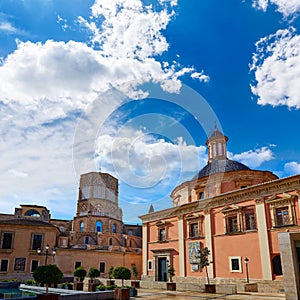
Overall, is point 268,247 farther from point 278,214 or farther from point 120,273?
point 120,273

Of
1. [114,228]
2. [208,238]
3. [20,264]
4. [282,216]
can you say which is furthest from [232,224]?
[114,228]

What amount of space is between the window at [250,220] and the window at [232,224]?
1044 millimetres

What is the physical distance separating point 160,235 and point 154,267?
309cm

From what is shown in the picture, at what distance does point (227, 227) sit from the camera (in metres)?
23.1

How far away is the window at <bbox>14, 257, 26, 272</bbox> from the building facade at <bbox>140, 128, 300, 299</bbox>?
43.9 feet

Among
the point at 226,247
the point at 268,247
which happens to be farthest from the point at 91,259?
the point at 268,247

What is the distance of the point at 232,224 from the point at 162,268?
9368 mm

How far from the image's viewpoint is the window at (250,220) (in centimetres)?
2148

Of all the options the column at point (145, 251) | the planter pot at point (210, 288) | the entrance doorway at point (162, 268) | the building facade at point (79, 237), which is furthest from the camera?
the building facade at point (79, 237)

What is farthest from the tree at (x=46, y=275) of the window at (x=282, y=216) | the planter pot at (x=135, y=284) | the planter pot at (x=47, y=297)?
the window at (x=282, y=216)

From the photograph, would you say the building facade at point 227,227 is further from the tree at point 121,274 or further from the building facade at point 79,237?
the building facade at point 79,237

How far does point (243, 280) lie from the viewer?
20766 mm

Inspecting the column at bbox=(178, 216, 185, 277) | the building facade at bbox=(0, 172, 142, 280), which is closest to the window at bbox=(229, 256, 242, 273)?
the column at bbox=(178, 216, 185, 277)

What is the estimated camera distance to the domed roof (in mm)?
27327
